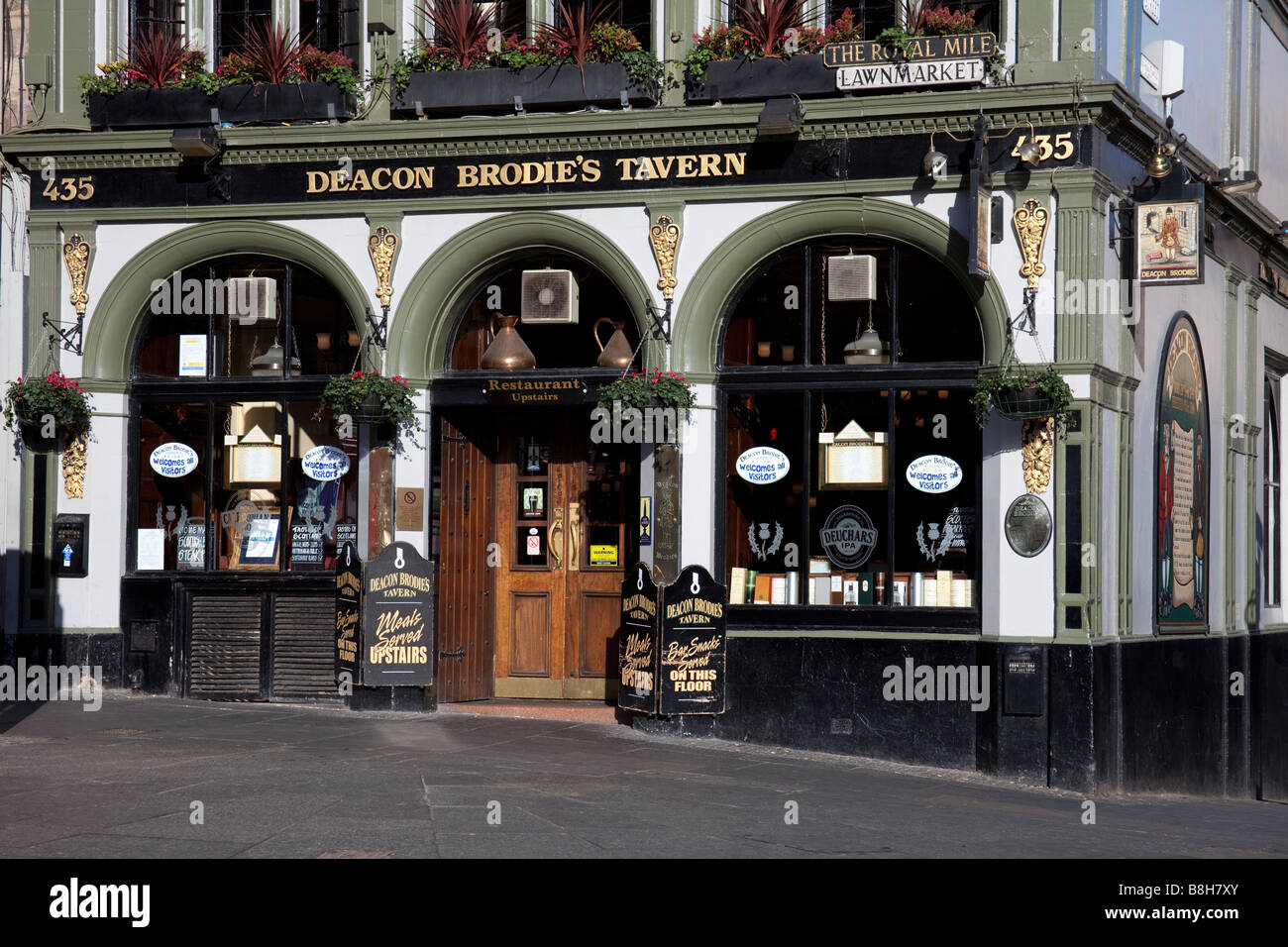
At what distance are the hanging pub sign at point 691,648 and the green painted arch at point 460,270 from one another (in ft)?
8.18

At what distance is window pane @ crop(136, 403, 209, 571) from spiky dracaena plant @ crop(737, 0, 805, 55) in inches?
246

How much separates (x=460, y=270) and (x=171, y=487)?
11.7ft

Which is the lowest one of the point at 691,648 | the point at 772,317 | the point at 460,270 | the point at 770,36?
the point at 691,648

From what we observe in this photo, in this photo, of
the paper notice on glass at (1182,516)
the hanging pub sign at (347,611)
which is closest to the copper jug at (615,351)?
the hanging pub sign at (347,611)

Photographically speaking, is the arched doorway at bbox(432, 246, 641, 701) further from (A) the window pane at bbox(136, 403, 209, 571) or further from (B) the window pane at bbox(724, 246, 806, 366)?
(A) the window pane at bbox(136, 403, 209, 571)

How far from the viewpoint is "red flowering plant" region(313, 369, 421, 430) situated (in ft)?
47.1

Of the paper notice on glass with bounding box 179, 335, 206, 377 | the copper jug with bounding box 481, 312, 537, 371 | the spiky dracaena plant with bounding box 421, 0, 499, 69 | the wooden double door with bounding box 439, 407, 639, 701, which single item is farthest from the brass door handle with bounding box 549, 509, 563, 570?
the spiky dracaena plant with bounding box 421, 0, 499, 69

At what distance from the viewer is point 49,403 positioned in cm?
1498

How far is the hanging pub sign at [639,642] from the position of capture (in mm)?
13812

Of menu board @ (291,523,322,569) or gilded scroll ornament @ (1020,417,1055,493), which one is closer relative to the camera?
gilded scroll ornament @ (1020,417,1055,493)

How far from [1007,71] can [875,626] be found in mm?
4738

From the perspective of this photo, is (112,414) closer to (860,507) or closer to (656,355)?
(656,355)

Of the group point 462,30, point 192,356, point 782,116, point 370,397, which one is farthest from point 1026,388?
point 192,356

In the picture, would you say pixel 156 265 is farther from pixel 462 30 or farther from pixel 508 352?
pixel 462 30
